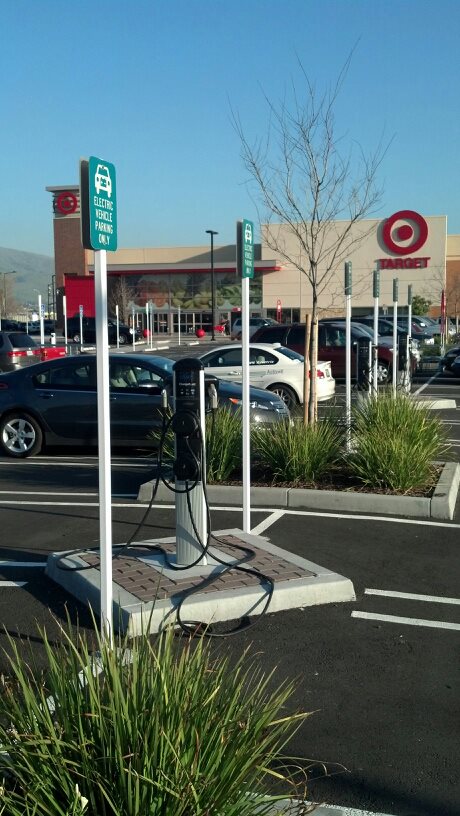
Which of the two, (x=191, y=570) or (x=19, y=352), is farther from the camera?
(x=19, y=352)

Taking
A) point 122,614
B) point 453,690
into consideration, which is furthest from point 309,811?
A: point 122,614

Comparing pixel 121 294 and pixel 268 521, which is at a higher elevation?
pixel 121 294

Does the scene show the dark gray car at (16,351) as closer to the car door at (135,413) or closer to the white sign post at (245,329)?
the car door at (135,413)

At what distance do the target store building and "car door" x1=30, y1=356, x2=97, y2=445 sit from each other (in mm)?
41304

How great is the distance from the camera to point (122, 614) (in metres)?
5.67

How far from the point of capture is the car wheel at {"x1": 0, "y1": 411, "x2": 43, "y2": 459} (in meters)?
13.0

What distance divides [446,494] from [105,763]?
21.3ft

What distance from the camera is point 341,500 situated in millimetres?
9148

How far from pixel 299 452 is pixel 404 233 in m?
48.5

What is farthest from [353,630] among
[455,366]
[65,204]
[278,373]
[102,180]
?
[65,204]

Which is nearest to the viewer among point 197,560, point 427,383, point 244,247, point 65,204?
point 197,560

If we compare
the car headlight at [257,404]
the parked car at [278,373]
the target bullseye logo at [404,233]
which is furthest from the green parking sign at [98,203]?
the target bullseye logo at [404,233]

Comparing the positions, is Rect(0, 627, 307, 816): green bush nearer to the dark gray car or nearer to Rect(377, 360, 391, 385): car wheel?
Rect(377, 360, 391, 385): car wheel

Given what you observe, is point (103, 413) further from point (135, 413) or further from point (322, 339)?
point (322, 339)
